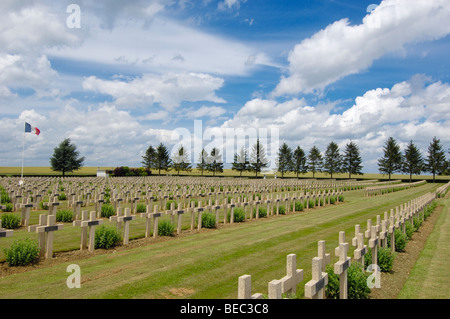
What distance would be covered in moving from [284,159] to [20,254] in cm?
8135

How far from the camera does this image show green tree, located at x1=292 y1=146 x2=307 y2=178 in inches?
3391

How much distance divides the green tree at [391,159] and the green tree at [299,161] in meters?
18.9

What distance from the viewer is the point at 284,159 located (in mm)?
85375

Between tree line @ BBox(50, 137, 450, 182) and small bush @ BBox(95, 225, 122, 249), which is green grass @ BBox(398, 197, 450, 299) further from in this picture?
tree line @ BBox(50, 137, 450, 182)

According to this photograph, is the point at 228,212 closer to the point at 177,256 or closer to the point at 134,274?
Result: the point at 177,256

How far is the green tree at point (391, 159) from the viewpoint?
7844cm

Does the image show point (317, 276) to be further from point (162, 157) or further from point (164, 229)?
point (162, 157)

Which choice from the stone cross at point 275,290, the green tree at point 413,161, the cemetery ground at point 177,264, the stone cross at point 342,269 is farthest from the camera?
the green tree at point 413,161

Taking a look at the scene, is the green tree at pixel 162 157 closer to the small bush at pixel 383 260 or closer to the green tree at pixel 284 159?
the green tree at pixel 284 159

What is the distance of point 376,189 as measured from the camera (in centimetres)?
2997

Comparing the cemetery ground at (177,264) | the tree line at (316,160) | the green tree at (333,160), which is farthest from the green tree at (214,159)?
the cemetery ground at (177,264)
